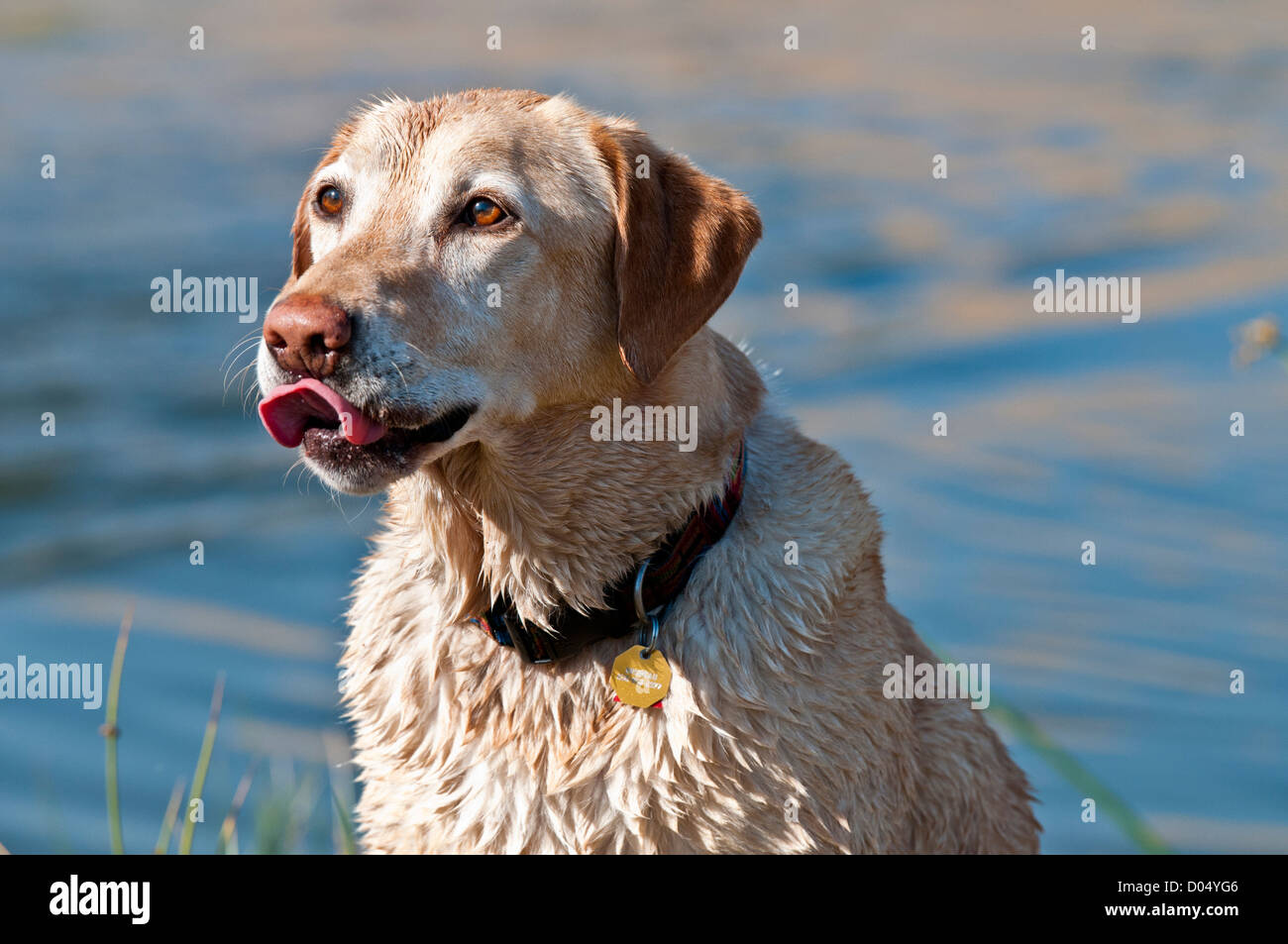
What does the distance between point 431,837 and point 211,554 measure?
10615mm

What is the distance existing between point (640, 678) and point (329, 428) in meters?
1.04

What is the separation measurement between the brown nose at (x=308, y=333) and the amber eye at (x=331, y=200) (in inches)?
28.3

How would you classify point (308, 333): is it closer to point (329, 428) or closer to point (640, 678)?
point (329, 428)

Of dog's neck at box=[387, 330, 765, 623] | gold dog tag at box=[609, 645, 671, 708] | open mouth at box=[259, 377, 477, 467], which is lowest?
gold dog tag at box=[609, 645, 671, 708]

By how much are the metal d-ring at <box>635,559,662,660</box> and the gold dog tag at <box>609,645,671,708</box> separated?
0.01 metres

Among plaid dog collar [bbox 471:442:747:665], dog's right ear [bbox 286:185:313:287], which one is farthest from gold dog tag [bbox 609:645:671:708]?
dog's right ear [bbox 286:185:313:287]

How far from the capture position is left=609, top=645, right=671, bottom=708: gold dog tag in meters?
3.99

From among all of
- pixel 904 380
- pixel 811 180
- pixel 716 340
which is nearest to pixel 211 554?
pixel 904 380

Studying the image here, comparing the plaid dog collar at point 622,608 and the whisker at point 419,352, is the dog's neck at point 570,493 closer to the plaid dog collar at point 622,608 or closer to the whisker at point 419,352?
the plaid dog collar at point 622,608

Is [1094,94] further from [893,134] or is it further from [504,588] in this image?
[504,588]

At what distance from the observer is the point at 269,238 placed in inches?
675

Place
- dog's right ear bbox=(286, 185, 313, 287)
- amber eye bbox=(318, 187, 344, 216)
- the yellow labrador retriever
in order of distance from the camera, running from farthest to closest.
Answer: dog's right ear bbox=(286, 185, 313, 287), amber eye bbox=(318, 187, 344, 216), the yellow labrador retriever

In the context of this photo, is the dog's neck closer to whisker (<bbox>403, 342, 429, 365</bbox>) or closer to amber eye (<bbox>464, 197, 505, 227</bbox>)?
whisker (<bbox>403, 342, 429, 365</bbox>)

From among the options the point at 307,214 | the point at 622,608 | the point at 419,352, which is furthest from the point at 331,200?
the point at 622,608
